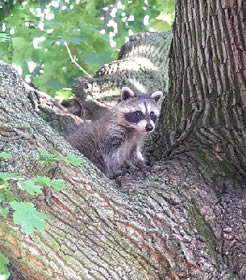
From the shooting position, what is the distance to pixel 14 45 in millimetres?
6086

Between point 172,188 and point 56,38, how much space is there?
Answer: 2.56m

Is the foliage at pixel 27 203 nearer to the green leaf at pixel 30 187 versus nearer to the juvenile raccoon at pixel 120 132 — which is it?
the green leaf at pixel 30 187

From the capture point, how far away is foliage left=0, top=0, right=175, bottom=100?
6051 mm

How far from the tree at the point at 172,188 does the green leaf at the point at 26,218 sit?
1.40 ft

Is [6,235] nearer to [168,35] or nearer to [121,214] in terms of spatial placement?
[121,214]

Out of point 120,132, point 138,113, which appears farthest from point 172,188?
point 138,113

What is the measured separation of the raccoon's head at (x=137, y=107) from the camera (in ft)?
18.6

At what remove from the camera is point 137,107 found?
18.7 feet

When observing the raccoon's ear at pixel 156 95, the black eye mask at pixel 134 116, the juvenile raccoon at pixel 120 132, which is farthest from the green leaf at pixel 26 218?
the raccoon's ear at pixel 156 95

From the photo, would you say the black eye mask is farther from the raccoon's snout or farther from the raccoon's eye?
the raccoon's snout

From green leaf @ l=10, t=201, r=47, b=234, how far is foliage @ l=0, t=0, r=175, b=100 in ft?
10.3

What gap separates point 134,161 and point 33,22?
2002 millimetres

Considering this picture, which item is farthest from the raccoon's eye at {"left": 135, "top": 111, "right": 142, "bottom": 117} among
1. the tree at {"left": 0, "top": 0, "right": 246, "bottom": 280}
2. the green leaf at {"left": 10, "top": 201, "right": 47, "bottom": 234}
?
the green leaf at {"left": 10, "top": 201, "right": 47, "bottom": 234}

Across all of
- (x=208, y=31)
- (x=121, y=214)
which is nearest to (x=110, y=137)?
(x=208, y=31)
